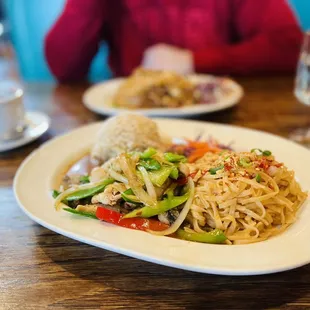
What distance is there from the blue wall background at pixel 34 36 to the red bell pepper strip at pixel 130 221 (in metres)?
2.29

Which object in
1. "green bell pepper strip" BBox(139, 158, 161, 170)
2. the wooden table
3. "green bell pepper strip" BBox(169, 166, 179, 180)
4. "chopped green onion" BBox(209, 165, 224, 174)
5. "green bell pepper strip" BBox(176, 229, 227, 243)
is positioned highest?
"green bell pepper strip" BBox(139, 158, 161, 170)

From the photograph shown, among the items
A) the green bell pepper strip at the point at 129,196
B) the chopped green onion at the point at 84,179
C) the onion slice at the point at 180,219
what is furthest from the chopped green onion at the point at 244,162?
the chopped green onion at the point at 84,179

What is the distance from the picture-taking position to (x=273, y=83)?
204 cm

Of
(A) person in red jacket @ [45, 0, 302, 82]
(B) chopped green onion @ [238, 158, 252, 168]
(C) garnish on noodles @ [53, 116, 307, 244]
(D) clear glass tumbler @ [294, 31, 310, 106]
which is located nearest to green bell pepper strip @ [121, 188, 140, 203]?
(C) garnish on noodles @ [53, 116, 307, 244]

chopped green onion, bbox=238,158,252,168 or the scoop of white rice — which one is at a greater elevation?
chopped green onion, bbox=238,158,252,168

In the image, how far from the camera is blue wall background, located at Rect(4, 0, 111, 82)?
3.13 meters

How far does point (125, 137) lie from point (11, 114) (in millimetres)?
443

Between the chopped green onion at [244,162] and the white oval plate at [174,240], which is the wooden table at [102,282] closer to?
the white oval plate at [174,240]

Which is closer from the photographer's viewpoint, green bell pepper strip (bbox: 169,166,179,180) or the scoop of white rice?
green bell pepper strip (bbox: 169,166,179,180)

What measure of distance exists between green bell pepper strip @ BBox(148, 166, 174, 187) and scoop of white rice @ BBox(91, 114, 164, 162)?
0.29 meters

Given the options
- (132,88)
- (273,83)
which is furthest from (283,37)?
(132,88)

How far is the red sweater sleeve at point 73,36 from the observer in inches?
88.4

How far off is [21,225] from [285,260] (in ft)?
2.00

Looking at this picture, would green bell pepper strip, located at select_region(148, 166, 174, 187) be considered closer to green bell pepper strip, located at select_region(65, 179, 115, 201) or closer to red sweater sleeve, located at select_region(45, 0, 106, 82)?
green bell pepper strip, located at select_region(65, 179, 115, 201)
